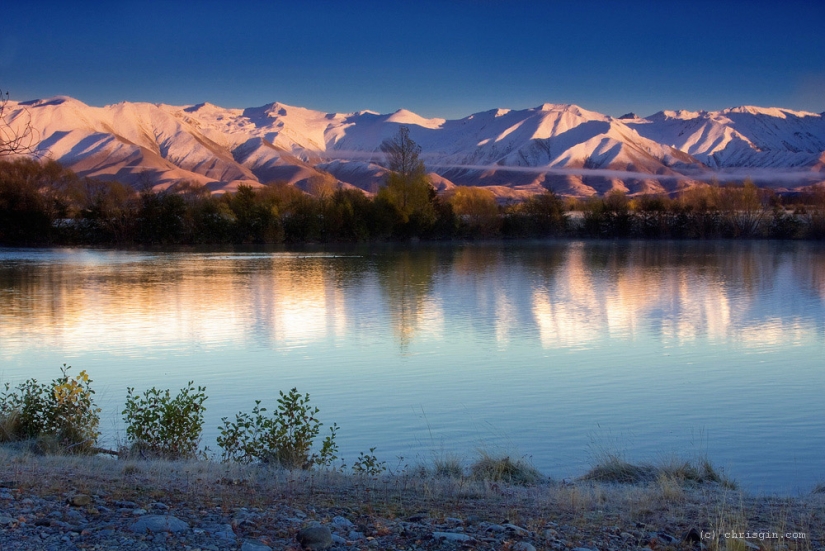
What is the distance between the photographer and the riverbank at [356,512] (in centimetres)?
538

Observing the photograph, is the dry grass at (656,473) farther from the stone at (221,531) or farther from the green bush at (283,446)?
the stone at (221,531)

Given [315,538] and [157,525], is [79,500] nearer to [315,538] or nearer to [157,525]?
[157,525]

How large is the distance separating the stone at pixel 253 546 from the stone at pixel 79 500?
1567 millimetres

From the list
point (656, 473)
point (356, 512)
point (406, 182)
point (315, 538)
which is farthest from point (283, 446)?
point (406, 182)

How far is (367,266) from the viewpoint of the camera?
43.8m

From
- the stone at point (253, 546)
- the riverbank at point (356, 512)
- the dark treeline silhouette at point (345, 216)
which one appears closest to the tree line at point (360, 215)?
the dark treeline silhouette at point (345, 216)

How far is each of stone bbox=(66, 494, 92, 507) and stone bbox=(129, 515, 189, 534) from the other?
67 cm

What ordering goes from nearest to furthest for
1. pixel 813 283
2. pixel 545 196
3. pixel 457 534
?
pixel 457 534, pixel 813 283, pixel 545 196

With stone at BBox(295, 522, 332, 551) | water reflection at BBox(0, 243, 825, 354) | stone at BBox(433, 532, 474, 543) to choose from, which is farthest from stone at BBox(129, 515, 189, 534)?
water reflection at BBox(0, 243, 825, 354)

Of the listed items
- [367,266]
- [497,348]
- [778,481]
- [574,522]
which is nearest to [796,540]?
[574,522]

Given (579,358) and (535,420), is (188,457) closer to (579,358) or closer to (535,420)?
(535,420)

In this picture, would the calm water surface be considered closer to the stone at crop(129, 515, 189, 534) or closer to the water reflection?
the water reflection

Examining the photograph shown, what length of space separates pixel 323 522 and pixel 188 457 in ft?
12.2

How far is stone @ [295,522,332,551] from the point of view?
5250mm
